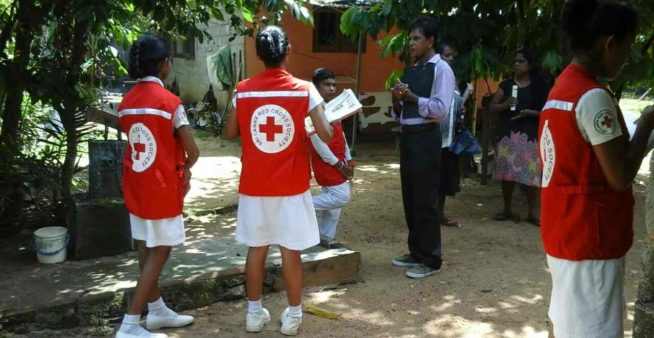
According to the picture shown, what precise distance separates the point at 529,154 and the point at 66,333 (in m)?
4.21

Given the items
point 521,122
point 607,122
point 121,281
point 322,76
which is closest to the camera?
point 607,122

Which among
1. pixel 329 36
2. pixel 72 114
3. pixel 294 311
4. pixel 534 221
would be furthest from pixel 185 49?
pixel 294 311

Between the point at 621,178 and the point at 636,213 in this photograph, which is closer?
the point at 621,178

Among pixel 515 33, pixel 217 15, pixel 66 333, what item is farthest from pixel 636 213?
pixel 66 333

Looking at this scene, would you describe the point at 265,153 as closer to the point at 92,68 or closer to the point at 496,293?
the point at 496,293

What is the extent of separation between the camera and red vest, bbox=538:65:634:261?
84.1 inches

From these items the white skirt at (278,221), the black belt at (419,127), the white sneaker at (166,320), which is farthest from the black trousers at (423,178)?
the white sneaker at (166,320)

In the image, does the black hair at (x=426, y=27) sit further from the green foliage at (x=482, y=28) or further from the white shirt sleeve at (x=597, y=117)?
the white shirt sleeve at (x=597, y=117)

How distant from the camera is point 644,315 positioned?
6.70 ft

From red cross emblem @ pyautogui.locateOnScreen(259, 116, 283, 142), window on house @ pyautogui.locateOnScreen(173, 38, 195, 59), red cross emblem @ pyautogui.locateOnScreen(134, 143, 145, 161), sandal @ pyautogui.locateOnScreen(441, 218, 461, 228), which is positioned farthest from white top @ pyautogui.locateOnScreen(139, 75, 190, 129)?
window on house @ pyautogui.locateOnScreen(173, 38, 195, 59)

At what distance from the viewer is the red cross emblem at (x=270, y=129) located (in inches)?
132

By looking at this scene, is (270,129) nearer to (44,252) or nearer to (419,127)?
(419,127)

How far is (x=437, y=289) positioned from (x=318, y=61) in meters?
8.41

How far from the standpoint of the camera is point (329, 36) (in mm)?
12422
